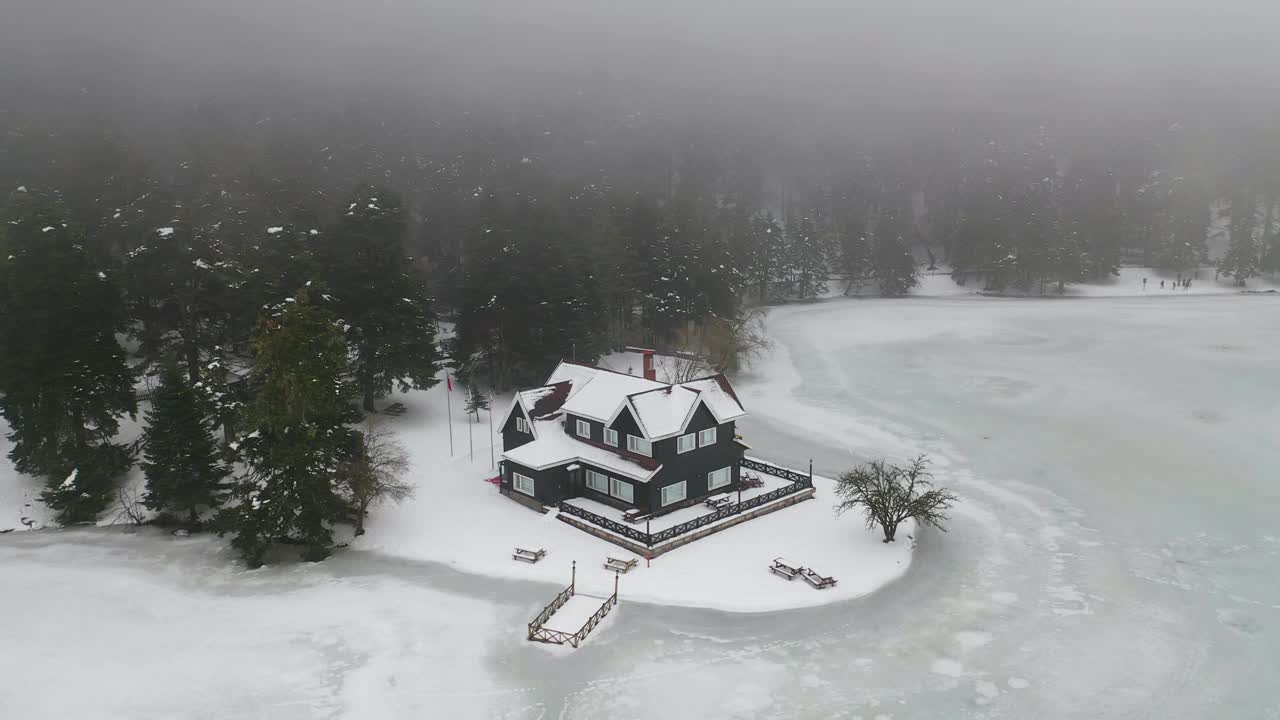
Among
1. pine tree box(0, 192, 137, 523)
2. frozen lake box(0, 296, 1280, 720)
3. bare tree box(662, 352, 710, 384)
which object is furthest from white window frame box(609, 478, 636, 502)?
pine tree box(0, 192, 137, 523)

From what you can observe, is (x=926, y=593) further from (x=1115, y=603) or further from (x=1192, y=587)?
(x=1192, y=587)

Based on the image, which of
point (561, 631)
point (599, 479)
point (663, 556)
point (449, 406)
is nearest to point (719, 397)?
point (599, 479)

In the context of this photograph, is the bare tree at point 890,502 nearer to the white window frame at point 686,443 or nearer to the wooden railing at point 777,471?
the wooden railing at point 777,471

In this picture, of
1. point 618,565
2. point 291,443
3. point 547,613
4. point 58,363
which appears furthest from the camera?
point 58,363

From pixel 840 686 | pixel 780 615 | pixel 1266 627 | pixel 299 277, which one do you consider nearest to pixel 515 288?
pixel 299 277

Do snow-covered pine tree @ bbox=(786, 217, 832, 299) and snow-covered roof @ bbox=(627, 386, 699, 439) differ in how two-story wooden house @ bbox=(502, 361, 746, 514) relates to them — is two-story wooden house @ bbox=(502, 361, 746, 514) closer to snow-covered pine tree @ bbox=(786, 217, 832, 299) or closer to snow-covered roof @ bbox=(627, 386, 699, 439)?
snow-covered roof @ bbox=(627, 386, 699, 439)

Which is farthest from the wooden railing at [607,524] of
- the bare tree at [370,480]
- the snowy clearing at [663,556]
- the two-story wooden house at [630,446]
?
the bare tree at [370,480]

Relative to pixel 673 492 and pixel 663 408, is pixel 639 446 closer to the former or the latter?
pixel 663 408
